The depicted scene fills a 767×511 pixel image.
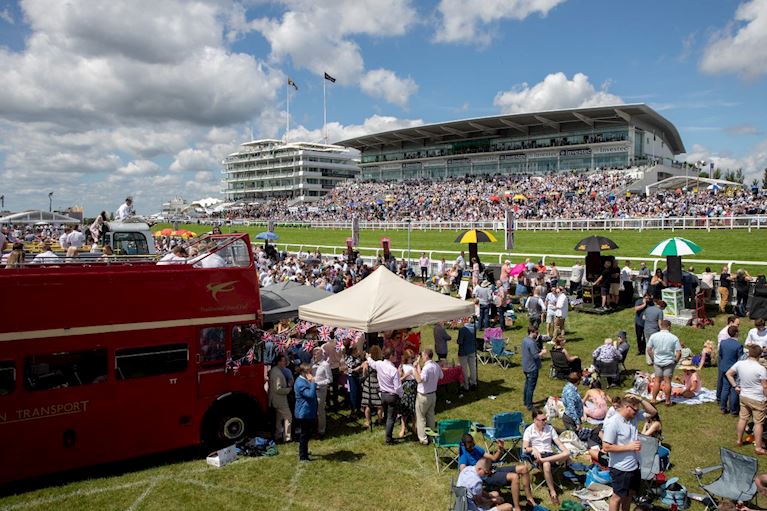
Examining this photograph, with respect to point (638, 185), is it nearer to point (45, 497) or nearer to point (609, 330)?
point (609, 330)

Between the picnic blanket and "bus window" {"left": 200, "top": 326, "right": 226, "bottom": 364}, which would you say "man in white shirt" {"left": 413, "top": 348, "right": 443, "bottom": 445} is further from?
the picnic blanket

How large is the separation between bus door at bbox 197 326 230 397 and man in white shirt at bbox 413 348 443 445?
3418 mm

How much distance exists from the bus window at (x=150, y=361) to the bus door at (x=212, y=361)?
273mm

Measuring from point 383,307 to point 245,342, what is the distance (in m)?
2.97

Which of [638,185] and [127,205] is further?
[638,185]

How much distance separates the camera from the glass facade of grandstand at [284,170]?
136000mm

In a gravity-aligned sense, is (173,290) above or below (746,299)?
above

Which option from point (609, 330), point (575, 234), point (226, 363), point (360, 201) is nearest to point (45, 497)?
point (226, 363)

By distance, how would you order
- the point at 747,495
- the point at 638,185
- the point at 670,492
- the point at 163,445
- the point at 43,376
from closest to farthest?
the point at 747,495 < the point at 670,492 < the point at 43,376 < the point at 163,445 < the point at 638,185

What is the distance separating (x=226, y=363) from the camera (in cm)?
898

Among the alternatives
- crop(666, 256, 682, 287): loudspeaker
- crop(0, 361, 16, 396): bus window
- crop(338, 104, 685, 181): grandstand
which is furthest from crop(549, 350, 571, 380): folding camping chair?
crop(338, 104, 685, 181): grandstand

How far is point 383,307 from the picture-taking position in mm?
10766

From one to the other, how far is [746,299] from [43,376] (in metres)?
17.8

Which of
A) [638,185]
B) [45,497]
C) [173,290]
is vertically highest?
[638,185]
